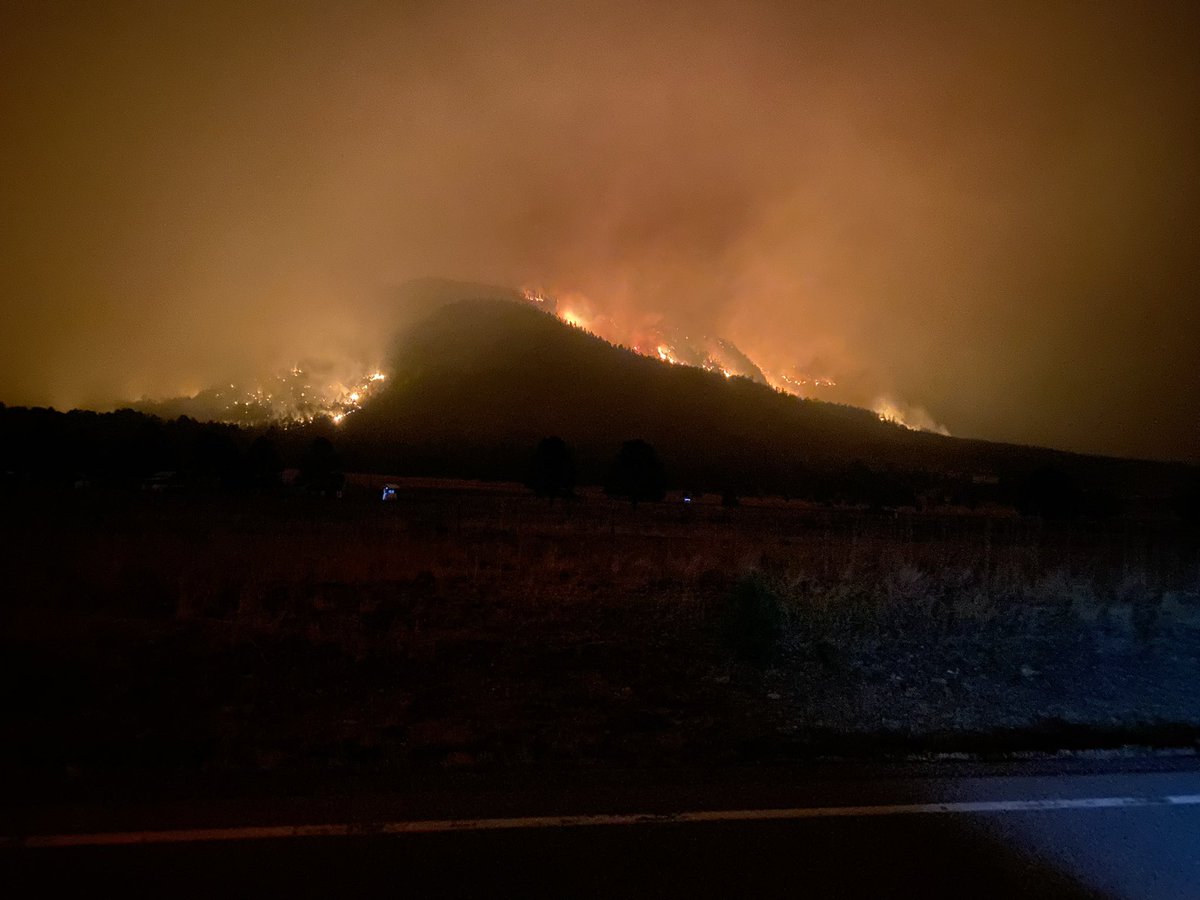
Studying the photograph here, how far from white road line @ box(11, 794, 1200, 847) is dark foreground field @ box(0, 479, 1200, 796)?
1.19m

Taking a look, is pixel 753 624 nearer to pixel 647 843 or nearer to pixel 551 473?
pixel 647 843

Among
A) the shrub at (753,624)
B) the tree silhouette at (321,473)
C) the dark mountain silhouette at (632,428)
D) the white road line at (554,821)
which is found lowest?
the white road line at (554,821)

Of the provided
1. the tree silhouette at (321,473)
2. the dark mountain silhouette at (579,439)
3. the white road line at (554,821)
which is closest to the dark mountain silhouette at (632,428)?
the dark mountain silhouette at (579,439)

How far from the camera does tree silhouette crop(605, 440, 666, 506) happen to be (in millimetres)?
51094

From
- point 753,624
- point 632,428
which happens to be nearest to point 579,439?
point 632,428

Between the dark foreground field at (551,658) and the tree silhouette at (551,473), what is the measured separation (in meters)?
33.3

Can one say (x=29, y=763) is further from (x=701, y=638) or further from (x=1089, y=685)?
(x=1089, y=685)

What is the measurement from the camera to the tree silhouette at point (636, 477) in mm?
51094

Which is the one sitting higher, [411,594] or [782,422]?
[782,422]

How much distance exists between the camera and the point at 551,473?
5338 cm

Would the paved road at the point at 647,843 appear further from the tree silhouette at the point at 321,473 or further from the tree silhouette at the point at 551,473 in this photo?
the tree silhouette at the point at 551,473

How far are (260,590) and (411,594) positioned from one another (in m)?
2.50

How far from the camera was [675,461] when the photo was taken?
365 ft

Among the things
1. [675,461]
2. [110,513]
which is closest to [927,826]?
[110,513]
